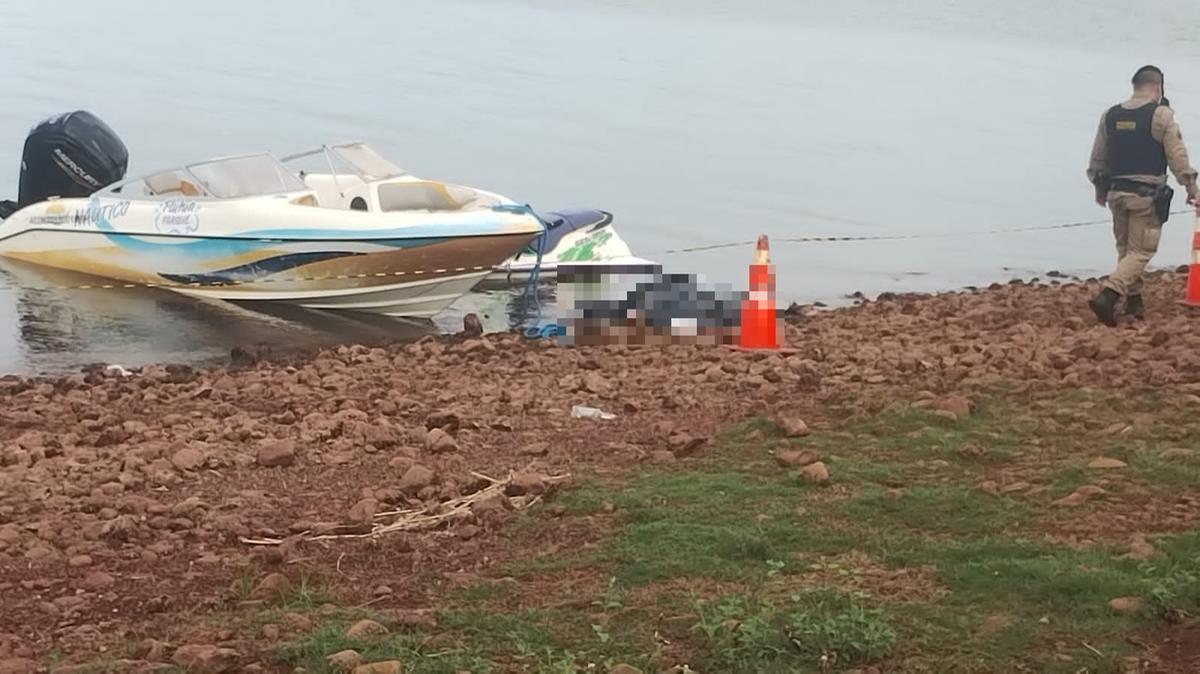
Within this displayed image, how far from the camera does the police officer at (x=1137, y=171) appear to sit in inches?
455

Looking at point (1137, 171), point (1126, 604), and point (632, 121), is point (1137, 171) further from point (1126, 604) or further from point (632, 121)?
point (632, 121)

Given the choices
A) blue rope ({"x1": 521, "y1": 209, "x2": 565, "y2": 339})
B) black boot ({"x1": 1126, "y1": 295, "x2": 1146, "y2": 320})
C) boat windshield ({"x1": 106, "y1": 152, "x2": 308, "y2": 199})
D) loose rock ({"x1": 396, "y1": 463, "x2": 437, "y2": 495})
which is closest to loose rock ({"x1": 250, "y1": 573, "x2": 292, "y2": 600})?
loose rock ({"x1": 396, "y1": 463, "x2": 437, "y2": 495})

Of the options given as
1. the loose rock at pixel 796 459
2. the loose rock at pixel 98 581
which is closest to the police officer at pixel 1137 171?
the loose rock at pixel 796 459

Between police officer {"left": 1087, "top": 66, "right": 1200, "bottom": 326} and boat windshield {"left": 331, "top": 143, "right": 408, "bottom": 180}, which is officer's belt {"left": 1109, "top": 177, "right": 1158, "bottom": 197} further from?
boat windshield {"left": 331, "top": 143, "right": 408, "bottom": 180}

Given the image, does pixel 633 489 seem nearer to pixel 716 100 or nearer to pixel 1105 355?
pixel 1105 355

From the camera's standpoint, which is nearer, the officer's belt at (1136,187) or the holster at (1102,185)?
the officer's belt at (1136,187)

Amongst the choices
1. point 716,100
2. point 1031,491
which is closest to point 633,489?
point 1031,491

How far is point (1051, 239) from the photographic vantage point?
2497cm

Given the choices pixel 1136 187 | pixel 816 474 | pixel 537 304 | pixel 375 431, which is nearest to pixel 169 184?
pixel 537 304

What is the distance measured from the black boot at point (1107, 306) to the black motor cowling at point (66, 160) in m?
11.7

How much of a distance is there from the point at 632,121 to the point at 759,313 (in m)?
27.1

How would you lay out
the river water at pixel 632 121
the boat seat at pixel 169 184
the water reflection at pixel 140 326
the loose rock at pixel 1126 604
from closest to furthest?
the loose rock at pixel 1126 604
the water reflection at pixel 140 326
the boat seat at pixel 169 184
the river water at pixel 632 121

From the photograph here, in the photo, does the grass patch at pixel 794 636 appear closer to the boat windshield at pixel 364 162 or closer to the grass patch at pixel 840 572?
the grass patch at pixel 840 572

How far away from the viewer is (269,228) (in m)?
16.6
